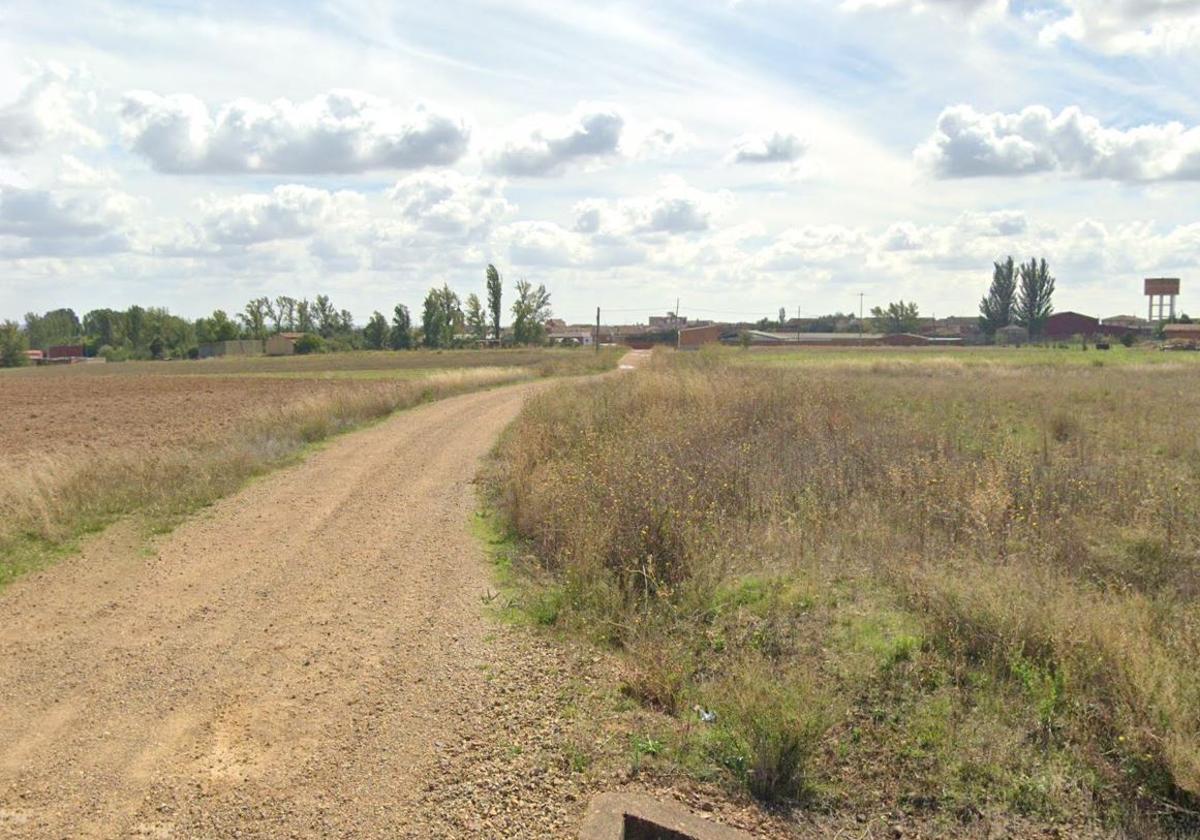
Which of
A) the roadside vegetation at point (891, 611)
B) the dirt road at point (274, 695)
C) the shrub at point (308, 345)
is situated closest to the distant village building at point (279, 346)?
the shrub at point (308, 345)

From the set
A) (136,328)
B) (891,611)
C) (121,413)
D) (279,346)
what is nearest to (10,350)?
(136,328)

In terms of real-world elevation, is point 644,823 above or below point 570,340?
below

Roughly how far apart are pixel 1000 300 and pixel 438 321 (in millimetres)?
89369

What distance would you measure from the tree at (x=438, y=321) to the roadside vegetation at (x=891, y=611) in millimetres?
120902

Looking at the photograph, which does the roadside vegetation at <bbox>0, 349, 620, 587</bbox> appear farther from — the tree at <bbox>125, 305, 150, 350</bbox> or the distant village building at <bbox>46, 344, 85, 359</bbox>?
the distant village building at <bbox>46, 344, 85, 359</bbox>

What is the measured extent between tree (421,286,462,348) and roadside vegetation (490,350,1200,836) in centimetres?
12090

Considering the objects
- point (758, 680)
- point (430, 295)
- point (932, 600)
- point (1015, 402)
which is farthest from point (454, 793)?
point (430, 295)

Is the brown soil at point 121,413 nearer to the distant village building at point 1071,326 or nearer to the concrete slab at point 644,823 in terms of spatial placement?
the concrete slab at point 644,823

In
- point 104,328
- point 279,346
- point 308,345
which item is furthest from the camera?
point 104,328

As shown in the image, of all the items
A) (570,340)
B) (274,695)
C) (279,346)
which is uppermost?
(570,340)

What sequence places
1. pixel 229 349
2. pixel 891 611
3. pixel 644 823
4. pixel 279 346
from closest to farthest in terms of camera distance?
pixel 644 823 < pixel 891 611 < pixel 229 349 < pixel 279 346

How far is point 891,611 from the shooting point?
6762mm

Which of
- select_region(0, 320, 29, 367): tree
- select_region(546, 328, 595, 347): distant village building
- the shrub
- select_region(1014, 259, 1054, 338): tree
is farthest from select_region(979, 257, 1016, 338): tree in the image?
select_region(0, 320, 29, 367): tree

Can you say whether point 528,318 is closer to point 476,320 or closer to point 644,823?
point 476,320
